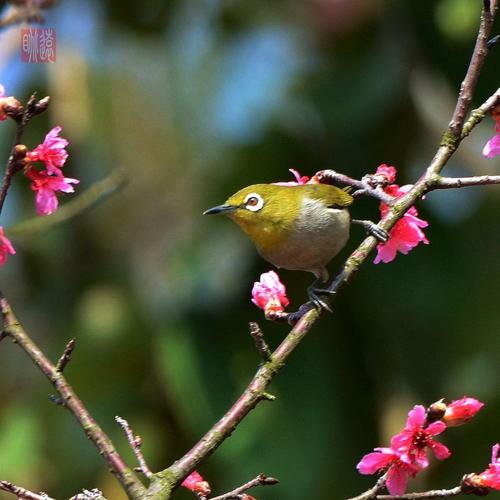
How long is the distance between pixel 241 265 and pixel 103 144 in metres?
1.16

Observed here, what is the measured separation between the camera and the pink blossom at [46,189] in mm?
1831

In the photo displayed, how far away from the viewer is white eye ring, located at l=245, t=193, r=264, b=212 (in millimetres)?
2441

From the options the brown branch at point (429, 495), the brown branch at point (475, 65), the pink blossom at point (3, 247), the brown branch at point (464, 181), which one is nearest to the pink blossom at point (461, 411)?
the brown branch at point (429, 495)

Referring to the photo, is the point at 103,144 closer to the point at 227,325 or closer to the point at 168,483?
the point at 227,325

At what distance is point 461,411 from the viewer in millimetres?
1776

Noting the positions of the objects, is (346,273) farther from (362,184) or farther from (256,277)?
(256,277)

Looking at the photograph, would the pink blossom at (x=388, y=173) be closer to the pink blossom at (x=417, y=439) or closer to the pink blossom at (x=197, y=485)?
the pink blossom at (x=417, y=439)

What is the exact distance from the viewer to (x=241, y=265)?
4828 mm

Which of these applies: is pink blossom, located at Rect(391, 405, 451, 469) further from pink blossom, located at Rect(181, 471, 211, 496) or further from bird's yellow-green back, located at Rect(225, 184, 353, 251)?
bird's yellow-green back, located at Rect(225, 184, 353, 251)

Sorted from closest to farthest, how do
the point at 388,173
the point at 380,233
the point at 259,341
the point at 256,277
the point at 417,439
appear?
the point at 259,341 < the point at 417,439 < the point at 380,233 < the point at 388,173 < the point at 256,277

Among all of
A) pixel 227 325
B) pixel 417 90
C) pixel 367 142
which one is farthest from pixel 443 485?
pixel 417 90

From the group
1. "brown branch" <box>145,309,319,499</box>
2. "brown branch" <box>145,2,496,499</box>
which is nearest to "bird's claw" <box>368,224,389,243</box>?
"brown branch" <box>145,2,496,499</box>

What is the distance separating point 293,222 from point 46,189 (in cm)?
82

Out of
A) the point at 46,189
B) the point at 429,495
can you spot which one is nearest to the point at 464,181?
the point at 429,495
